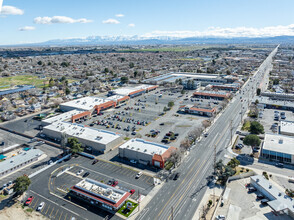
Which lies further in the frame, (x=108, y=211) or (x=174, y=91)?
(x=174, y=91)

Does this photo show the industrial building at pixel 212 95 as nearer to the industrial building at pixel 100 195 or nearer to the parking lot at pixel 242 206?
the parking lot at pixel 242 206

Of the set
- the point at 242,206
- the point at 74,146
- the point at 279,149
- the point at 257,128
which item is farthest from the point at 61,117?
the point at 279,149

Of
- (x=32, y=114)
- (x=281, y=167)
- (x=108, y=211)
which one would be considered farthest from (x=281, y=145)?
(x=32, y=114)

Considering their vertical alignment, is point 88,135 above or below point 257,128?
above

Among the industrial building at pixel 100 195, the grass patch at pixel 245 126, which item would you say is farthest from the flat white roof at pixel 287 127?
the industrial building at pixel 100 195

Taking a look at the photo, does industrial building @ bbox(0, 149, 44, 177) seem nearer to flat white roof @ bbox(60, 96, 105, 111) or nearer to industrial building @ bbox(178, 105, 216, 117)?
flat white roof @ bbox(60, 96, 105, 111)

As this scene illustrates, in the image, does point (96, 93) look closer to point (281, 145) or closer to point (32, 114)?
point (32, 114)

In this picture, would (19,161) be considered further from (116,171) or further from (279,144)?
(279,144)
